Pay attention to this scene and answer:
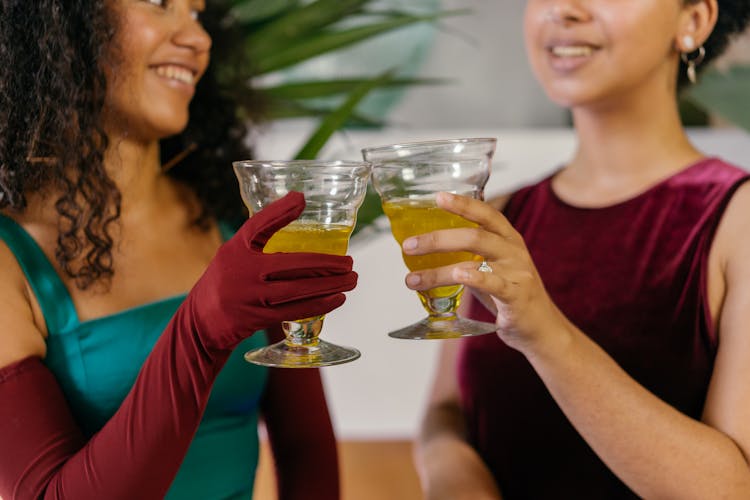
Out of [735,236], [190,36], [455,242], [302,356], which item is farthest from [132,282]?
[735,236]

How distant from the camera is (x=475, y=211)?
3.04 feet

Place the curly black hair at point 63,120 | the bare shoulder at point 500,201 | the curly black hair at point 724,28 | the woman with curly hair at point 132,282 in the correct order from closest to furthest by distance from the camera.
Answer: the woman with curly hair at point 132,282 < the curly black hair at point 63,120 < the curly black hair at point 724,28 < the bare shoulder at point 500,201

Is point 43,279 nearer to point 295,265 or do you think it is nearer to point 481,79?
point 295,265

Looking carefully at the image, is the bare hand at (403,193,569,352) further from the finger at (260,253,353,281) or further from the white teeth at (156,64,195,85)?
the white teeth at (156,64,195,85)

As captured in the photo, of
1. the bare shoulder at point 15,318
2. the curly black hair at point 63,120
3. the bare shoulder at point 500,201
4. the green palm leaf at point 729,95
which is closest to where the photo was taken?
the bare shoulder at point 15,318

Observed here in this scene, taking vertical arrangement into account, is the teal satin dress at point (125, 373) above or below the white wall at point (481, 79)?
below

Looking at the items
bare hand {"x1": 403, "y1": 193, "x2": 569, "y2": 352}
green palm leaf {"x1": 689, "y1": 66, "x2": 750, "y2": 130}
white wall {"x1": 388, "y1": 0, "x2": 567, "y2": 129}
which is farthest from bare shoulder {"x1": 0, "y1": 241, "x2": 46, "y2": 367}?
white wall {"x1": 388, "y1": 0, "x2": 567, "y2": 129}

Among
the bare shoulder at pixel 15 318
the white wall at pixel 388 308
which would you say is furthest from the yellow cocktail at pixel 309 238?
the white wall at pixel 388 308

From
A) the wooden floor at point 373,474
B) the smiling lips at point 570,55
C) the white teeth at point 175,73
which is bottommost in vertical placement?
the wooden floor at point 373,474

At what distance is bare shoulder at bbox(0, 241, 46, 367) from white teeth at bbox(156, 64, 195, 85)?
34 cm

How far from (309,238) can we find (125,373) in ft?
1.55

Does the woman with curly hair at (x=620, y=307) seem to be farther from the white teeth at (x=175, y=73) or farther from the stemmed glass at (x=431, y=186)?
the white teeth at (x=175, y=73)

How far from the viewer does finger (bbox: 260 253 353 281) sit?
0.90m

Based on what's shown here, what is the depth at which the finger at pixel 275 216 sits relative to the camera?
0.88 meters
